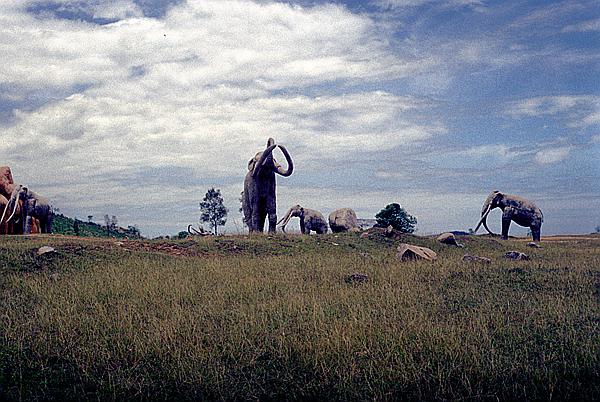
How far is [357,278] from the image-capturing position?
12.1m

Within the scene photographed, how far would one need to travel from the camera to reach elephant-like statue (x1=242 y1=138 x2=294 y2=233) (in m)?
21.7

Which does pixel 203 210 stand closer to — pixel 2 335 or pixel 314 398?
pixel 2 335

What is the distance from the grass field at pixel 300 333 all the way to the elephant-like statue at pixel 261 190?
8.73 m

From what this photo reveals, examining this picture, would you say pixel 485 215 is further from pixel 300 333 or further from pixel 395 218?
pixel 300 333

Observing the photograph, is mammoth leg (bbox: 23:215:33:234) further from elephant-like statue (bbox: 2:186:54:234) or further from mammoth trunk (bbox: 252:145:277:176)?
mammoth trunk (bbox: 252:145:277:176)

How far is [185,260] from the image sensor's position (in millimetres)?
15469

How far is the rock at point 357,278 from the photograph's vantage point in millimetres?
11922

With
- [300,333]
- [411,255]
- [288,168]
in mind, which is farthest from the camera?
[288,168]

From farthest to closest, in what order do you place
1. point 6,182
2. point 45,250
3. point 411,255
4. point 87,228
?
1. point 87,228
2. point 6,182
3. point 411,255
4. point 45,250

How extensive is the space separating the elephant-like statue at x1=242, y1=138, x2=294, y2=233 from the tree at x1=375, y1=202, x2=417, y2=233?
7.83 meters

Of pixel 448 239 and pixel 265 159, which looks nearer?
pixel 265 159

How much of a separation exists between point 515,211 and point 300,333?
76.6ft

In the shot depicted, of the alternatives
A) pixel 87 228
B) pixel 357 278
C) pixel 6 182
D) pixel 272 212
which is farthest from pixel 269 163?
pixel 87 228

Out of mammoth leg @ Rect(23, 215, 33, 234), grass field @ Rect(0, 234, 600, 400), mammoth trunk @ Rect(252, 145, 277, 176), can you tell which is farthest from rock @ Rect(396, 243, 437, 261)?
mammoth leg @ Rect(23, 215, 33, 234)
